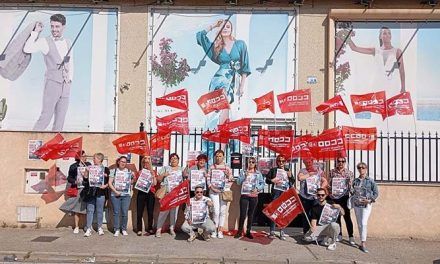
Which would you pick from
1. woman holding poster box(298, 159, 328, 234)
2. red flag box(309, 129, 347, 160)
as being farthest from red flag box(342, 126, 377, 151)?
woman holding poster box(298, 159, 328, 234)

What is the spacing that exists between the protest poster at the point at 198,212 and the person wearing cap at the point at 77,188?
2.58 meters

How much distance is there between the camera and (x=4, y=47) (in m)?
14.2

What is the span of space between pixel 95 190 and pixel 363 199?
5701 millimetres

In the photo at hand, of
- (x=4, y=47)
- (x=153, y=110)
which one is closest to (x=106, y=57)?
(x=153, y=110)

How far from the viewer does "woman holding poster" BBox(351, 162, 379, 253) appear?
32.3ft

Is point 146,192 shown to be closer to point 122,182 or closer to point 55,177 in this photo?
point 122,182

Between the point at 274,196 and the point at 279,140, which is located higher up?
the point at 279,140

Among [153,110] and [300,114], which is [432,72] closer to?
[300,114]

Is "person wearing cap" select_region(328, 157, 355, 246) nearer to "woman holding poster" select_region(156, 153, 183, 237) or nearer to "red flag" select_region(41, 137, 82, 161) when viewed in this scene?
"woman holding poster" select_region(156, 153, 183, 237)

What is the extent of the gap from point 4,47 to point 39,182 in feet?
16.0

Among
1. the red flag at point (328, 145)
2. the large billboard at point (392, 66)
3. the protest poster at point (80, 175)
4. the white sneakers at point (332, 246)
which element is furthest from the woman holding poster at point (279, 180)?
the protest poster at point (80, 175)

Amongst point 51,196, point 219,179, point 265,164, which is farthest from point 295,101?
point 51,196

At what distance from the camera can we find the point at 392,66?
14.0 meters

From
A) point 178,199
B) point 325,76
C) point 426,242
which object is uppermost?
point 325,76
